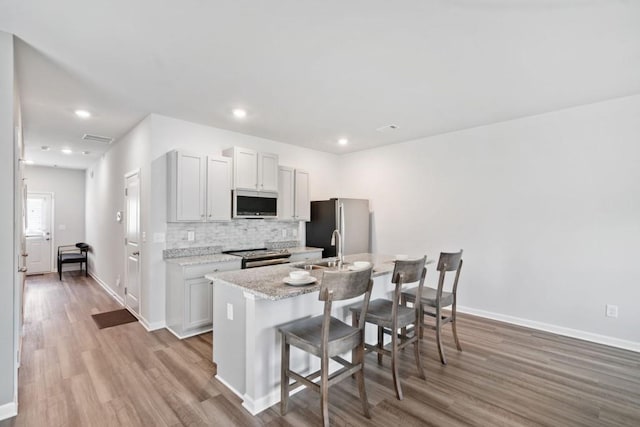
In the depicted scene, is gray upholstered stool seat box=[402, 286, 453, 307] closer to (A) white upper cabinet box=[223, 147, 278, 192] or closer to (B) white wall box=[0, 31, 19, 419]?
(A) white upper cabinet box=[223, 147, 278, 192]

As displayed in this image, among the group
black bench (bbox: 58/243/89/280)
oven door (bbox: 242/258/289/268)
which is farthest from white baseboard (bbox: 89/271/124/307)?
oven door (bbox: 242/258/289/268)

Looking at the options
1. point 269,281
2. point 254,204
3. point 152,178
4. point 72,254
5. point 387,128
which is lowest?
point 72,254

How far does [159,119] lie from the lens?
3947mm

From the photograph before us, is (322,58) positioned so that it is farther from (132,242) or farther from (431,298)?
(132,242)

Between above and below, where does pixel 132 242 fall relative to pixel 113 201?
below

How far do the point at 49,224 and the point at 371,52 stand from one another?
9.10m

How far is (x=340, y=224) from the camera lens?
513cm

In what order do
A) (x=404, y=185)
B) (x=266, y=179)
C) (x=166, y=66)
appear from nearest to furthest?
1. (x=166, y=66)
2. (x=266, y=179)
3. (x=404, y=185)

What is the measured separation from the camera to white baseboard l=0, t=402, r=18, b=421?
6.89 feet

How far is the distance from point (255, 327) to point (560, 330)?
374cm

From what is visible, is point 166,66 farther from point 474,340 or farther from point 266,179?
point 474,340

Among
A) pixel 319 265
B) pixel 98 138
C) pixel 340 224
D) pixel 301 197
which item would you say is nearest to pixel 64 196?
pixel 98 138

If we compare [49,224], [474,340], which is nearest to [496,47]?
[474,340]

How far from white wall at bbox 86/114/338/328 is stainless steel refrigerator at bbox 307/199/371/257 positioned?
62 cm
